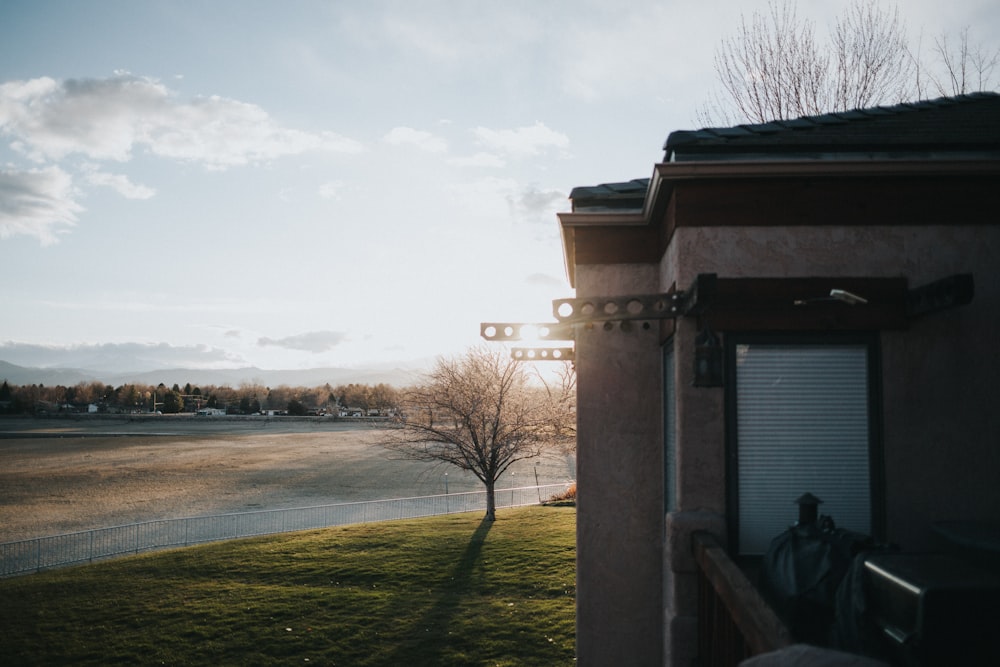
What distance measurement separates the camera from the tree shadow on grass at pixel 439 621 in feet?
35.9

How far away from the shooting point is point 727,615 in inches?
171

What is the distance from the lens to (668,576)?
6266 millimetres

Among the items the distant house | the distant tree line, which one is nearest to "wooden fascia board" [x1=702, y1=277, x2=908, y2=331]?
the distant house

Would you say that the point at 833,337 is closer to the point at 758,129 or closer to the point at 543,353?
the point at 758,129

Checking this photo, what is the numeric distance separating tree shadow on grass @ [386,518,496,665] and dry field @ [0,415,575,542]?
1230cm

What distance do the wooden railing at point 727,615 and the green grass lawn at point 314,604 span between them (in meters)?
6.22

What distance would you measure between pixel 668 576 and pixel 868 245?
347cm

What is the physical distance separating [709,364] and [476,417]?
873 inches

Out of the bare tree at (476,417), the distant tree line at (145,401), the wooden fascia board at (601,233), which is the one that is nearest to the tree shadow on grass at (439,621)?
the wooden fascia board at (601,233)

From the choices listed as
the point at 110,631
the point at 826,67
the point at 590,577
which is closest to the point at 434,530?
the point at 110,631

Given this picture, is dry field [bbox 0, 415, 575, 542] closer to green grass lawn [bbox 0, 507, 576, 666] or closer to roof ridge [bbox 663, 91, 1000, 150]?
green grass lawn [bbox 0, 507, 576, 666]

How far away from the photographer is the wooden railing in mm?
3260

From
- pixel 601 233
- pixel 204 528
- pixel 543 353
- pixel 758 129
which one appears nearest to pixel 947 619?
pixel 758 129

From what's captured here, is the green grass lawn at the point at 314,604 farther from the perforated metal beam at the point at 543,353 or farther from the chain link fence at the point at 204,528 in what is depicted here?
the perforated metal beam at the point at 543,353
